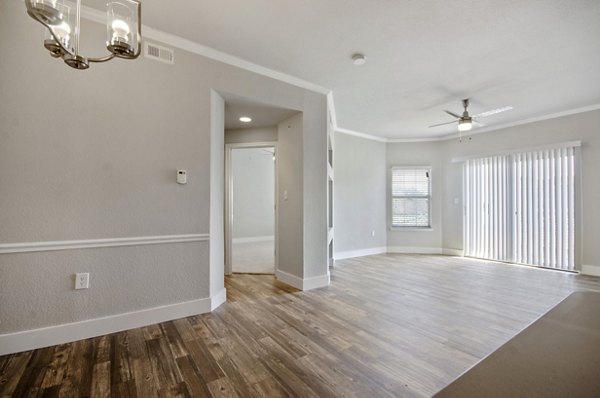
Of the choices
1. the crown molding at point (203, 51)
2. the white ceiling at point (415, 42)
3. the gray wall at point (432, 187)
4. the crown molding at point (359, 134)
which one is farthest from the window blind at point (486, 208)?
the crown molding at point (203, 51)

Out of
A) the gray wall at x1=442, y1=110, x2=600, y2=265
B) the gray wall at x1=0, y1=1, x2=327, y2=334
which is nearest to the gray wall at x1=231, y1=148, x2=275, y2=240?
the gray wall at x1=0, y1=1, x2=327, y2=334

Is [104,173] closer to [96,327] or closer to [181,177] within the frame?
[181,177]

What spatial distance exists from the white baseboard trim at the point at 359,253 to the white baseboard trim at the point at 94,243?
337cm

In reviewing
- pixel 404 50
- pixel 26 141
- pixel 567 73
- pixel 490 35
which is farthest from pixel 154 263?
pixel 567 73

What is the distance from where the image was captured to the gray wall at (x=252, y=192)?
792cm

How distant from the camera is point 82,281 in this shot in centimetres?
222

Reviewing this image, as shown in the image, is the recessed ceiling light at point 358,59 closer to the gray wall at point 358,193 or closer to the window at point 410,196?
the gray wall at point 358,193

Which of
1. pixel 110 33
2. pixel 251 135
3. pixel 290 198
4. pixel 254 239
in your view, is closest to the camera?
pixel 110 33

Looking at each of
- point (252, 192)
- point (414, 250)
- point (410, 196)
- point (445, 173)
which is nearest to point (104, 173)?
point (252, 192)

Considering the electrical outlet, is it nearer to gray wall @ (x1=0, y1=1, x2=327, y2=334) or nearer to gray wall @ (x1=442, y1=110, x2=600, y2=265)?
gray wall @ (x1=0, y1=1, x2=327, y2=334)

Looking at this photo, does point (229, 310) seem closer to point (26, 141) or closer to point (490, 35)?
point (26, 141)

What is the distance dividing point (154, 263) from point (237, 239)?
211 inches

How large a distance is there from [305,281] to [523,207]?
456 cm

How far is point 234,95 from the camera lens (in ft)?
9.87
